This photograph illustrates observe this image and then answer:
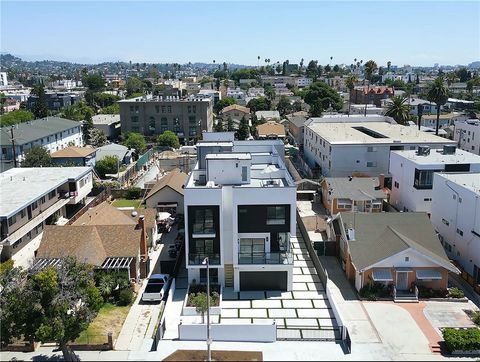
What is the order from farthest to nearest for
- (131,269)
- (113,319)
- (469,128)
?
(469,128) < (131,269) < (113,319)

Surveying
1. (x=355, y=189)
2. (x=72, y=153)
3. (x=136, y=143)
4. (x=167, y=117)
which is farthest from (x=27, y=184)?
(x=167, y=117)

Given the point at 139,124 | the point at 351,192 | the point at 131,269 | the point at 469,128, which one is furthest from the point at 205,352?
the point at 139,124

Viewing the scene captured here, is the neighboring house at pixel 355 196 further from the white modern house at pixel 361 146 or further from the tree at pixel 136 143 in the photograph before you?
the tree at pixel 136 143

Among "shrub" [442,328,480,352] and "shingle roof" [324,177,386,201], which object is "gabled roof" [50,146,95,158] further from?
"shrub" [442,328,480,352]

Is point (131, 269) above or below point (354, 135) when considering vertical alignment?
below

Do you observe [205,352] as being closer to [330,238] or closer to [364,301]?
[364,301]
